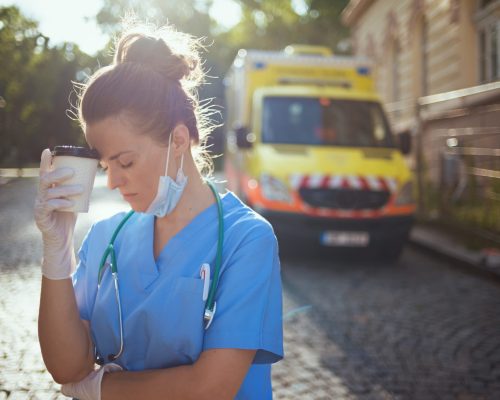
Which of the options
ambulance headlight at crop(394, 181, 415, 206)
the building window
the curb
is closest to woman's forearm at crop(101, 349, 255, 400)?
the curb

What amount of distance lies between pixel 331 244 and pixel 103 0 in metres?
5.78

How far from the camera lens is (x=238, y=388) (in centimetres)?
186

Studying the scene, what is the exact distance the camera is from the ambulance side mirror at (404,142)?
30.4ft

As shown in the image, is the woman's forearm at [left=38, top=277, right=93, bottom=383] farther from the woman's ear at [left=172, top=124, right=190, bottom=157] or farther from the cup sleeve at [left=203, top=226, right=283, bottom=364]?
the woman's ear at [left=172, top=124, right=190, bottom=157]

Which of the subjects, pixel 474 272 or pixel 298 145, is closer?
pixel 474 272

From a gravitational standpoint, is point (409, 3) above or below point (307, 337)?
above

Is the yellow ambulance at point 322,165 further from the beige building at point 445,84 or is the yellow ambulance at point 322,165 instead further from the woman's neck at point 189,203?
the woman's neck at point 189,203

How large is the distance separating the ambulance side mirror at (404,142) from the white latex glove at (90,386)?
7.81m

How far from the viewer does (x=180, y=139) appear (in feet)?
6.64

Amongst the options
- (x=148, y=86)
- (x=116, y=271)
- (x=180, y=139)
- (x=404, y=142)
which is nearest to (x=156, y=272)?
(x=116, y=271)

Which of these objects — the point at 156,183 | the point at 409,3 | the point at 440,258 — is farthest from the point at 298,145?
the point at 409,3

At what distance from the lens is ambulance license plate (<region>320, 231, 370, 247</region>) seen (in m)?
8.17

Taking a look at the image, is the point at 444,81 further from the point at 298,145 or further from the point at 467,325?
the point at 467,325

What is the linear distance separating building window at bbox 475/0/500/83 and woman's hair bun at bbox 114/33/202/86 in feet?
39.2
